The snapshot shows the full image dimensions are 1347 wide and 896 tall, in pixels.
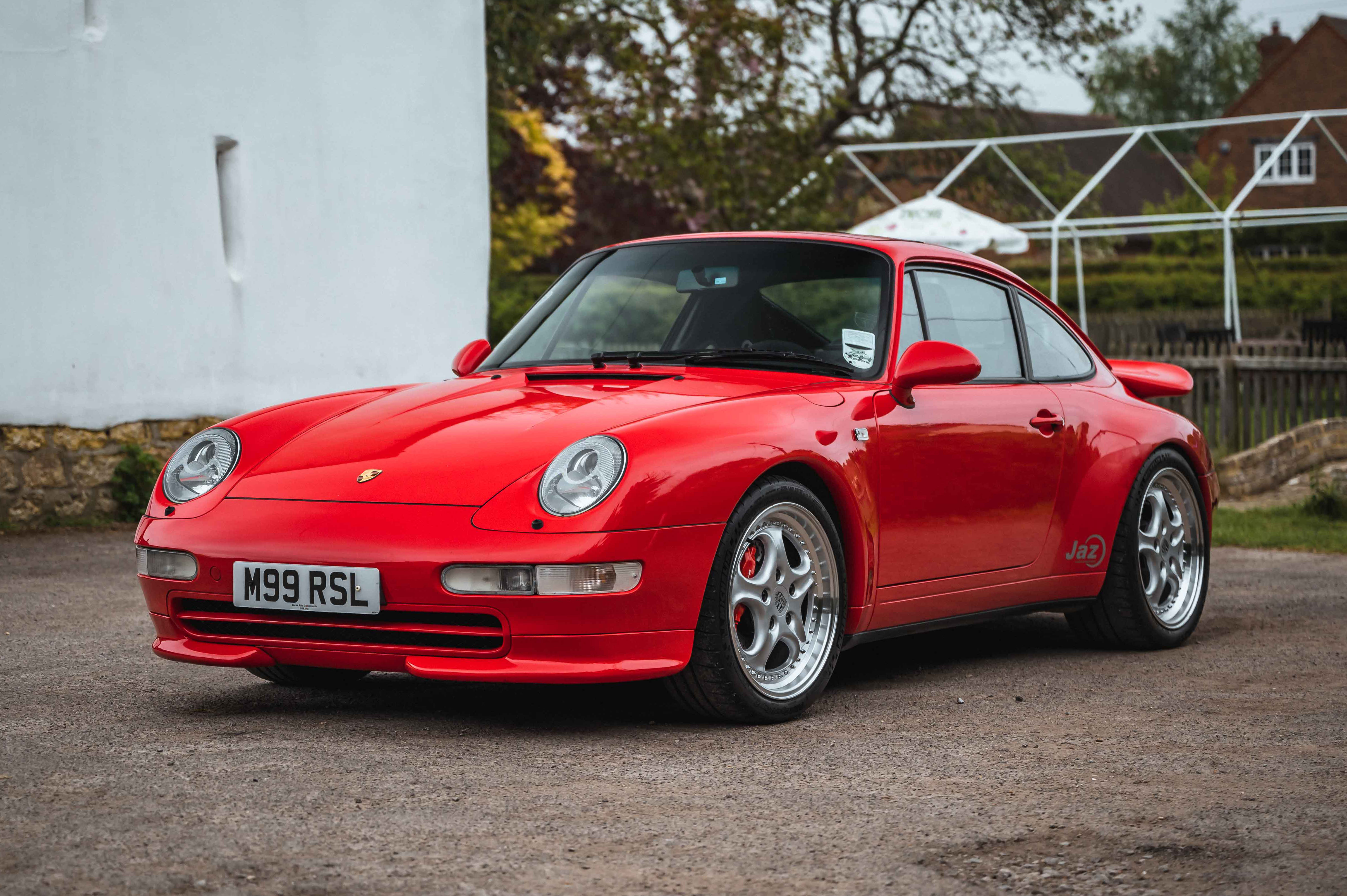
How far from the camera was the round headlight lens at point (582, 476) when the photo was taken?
13.9 ft

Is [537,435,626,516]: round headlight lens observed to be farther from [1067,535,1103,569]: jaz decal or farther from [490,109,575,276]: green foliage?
[490,109,575,276]: green foliage

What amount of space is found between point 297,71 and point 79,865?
8.90 meters

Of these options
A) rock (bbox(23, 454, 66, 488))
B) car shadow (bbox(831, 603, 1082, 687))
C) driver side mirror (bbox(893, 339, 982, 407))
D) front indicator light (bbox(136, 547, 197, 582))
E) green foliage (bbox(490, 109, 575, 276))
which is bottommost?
car shadow (bbox(831, 603, 1082, 687))

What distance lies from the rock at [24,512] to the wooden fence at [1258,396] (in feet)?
29.2

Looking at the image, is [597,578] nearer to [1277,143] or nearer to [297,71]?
[297,71]

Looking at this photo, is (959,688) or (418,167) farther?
(418,167)

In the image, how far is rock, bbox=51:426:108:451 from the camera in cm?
996

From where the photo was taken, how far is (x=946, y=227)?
18.1 m

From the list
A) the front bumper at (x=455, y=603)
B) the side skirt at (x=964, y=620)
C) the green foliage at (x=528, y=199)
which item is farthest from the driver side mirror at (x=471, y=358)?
the green foliage at (x=528, y=199)

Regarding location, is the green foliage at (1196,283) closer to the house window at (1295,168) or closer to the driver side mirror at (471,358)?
the house window at (1295,168)

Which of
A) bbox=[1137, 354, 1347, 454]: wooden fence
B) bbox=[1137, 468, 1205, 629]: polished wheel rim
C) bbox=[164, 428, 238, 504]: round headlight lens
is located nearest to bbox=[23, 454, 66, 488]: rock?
bbox=[164, 428, 238, 504]: round headlight lens

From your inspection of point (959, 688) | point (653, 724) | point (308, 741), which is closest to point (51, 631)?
point (308, 741)

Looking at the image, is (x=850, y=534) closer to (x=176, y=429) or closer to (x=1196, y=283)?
(x=176, y=429)

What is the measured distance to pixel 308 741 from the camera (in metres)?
4.32
